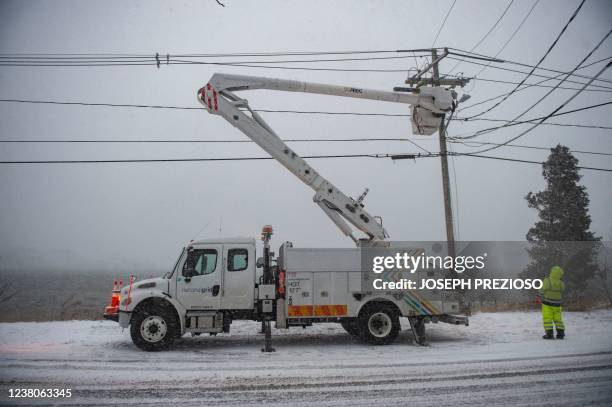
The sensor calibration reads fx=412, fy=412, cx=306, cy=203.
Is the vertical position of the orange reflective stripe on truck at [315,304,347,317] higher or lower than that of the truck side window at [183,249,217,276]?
lower

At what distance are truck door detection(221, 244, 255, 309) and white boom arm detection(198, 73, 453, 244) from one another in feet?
7.51

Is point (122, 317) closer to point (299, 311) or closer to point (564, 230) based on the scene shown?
point (299, 311)

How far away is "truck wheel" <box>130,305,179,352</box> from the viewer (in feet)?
30.0

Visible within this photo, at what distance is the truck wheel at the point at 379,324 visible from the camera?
31.9 feet

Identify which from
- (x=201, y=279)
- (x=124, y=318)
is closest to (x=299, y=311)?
(x=201, y=279)

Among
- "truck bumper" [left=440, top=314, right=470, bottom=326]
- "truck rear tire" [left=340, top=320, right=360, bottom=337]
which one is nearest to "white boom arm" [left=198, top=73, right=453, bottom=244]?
"truck rear tire" [left=340, top=320, right=360, bottom=337]

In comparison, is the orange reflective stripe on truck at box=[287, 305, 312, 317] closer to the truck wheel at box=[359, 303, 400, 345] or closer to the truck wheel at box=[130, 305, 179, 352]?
the truck wheel at box=[359, 303, 400, 345]

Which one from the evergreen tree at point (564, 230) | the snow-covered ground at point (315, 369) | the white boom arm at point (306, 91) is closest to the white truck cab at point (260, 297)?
the snow-covered ground at point (315, 369)

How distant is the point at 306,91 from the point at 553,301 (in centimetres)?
796

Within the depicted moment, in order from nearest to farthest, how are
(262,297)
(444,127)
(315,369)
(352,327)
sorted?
1. (315,369)
2. (262,297)
3. (352,327)
4. (444,127)

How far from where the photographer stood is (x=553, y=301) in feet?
32.5

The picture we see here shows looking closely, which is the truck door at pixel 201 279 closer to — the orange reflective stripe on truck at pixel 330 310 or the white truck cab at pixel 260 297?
the white truck cab at pixel 260 297

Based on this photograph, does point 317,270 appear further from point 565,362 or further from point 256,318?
point 565,362

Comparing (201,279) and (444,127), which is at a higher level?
(444,127)
